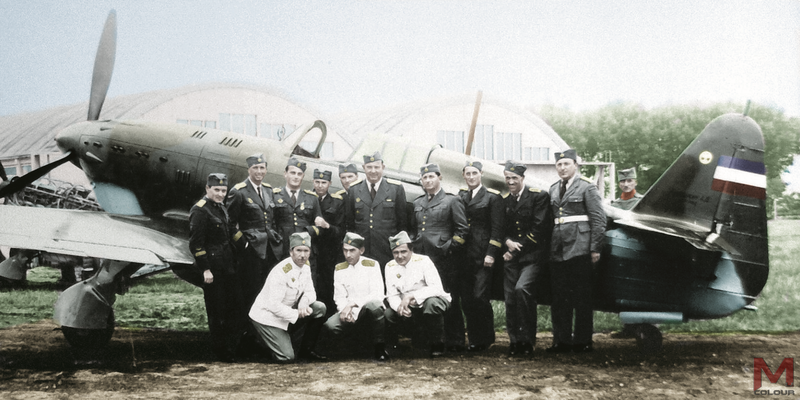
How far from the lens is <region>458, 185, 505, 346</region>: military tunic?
4773 mm

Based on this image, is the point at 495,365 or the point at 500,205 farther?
the point at 500,205

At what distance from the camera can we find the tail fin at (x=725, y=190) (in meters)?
4.47

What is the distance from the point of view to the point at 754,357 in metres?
4.82

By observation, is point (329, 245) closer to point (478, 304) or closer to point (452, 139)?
point (478, 304)

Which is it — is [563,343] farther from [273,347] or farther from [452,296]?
[273,347]

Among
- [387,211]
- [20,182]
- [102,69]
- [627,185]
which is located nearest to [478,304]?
[387,211]

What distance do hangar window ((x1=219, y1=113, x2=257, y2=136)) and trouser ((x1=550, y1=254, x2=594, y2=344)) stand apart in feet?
11.2

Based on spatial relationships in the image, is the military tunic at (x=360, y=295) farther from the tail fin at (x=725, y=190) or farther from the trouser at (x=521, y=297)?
the tail fin at (x=725, y=190)

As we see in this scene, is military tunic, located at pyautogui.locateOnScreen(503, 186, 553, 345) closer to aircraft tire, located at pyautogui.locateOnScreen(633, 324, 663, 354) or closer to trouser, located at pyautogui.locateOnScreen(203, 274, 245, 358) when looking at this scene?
aircraft tire, located at pyautogui.locateOnScreen(633, 324, 663, 354)

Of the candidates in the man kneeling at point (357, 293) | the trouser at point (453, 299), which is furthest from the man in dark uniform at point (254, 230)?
the trouser at point (453, 299)

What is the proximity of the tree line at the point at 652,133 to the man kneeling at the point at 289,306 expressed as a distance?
3331mm

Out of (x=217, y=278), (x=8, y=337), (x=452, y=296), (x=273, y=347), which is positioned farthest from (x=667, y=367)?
(x=8, y=337)

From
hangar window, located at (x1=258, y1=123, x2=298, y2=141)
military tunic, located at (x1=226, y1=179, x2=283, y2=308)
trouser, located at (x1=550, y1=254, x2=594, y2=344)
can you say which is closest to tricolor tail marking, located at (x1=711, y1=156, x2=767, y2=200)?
trouser, located at (x1=550, y1=254, x2=594, y2=344)

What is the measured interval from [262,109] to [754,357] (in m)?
5.37
